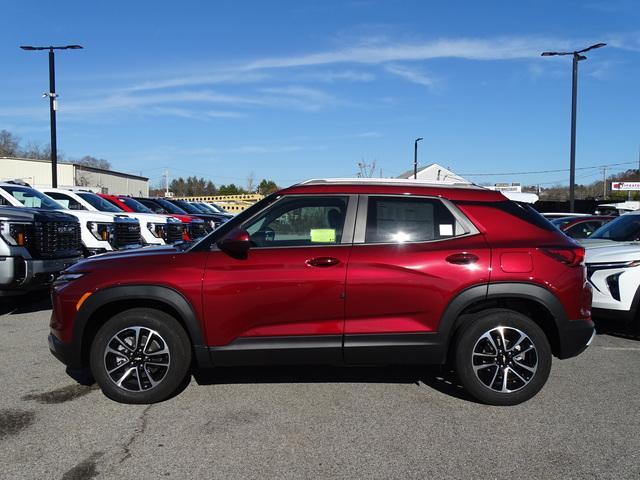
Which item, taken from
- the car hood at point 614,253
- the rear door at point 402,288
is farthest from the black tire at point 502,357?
the car hood at point 614,253

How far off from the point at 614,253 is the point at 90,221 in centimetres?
866

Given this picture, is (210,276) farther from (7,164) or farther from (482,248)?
(7,164)

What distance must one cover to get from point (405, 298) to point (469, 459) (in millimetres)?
1248

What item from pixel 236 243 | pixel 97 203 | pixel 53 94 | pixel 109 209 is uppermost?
pixel 53 94

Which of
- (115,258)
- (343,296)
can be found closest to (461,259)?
(343,296)

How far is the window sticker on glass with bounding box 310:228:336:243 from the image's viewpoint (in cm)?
447

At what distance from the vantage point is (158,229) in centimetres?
1229

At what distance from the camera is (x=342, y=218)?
4535 mm

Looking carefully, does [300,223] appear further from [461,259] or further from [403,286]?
[461,259]

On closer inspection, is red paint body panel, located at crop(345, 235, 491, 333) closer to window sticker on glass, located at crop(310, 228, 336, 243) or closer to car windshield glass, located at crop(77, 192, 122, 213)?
window sticker on glass, located at crop(310, 228, 336, 243)

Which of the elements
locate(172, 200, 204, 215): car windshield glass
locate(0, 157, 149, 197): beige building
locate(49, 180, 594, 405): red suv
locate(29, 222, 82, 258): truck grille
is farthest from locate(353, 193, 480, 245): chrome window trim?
locate(0, 157, 149, 197): beige building

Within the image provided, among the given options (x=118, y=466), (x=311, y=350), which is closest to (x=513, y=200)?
(x=311, y=350)

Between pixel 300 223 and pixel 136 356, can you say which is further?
pixel 300 223

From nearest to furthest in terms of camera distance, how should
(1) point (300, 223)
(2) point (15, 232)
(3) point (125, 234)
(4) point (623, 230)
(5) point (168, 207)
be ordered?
(1) point (300, 223), (2) point (15, 232), (4) point (623, 230), (3) point (125, 234), (5) point (168, 207)
